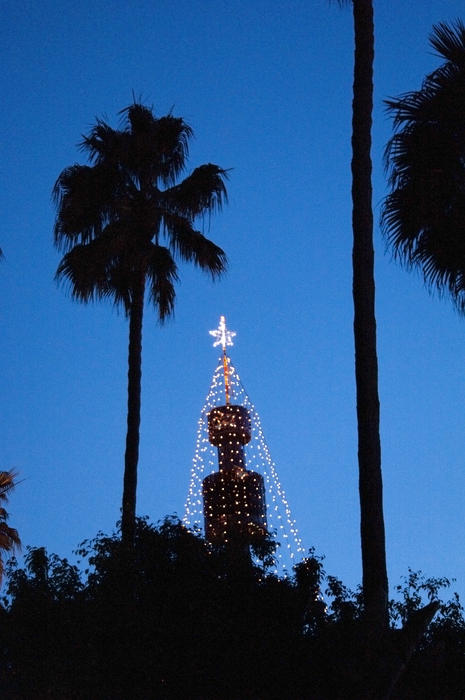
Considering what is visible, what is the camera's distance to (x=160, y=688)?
12398 mm

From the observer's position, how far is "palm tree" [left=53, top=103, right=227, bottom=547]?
22.9 meters

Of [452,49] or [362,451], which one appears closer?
[362,451]

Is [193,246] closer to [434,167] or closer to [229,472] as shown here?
[434,167]

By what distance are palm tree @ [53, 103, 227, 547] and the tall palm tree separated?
23.7 feet

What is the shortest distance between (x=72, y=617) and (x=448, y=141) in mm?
8372

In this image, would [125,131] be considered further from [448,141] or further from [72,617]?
[72,617]

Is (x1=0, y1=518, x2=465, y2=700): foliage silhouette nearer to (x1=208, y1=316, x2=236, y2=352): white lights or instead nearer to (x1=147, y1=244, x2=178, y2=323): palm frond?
(x1=147, y1=244, x2=178, y2=323): palm frond

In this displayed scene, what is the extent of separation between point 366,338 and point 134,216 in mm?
9708

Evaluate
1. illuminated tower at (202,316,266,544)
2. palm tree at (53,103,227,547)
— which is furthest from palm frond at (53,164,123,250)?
illuminated tower at (202,316,266,544)

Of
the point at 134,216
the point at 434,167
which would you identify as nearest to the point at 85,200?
the point at 134,216

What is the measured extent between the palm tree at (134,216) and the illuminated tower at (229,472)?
2427 centimetres

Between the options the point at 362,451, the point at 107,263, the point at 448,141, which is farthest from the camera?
the point at 107,263

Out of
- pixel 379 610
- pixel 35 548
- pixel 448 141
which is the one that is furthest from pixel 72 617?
pixel 448 141

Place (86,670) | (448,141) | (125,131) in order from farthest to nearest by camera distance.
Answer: (125,131)
(448,141)
(86,670)
